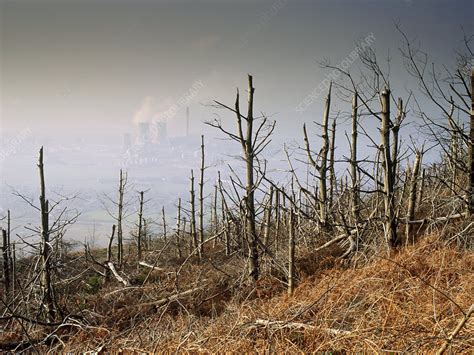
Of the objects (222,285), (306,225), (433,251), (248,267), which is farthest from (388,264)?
(306,225)

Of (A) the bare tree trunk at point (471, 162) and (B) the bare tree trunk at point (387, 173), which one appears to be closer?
(B) the bare tree trunk at point (387, 173)

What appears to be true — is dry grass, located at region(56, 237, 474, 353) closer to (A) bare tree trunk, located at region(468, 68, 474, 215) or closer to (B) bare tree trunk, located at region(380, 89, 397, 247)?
(B) bare tree trunk, located at region(380, 89, 397, 247)

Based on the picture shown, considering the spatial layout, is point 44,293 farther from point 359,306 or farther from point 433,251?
point 433,251

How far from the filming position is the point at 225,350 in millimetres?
3082

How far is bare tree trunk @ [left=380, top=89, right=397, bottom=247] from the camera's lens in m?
6.04

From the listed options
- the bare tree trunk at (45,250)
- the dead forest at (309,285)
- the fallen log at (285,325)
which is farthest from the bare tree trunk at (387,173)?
the bare tree trunk at (45,250)

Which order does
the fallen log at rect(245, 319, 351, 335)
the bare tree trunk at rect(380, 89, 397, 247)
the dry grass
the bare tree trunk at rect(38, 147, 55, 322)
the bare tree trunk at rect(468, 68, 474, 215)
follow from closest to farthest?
1. the dry grass
2. the fallen log at rect(245, 319, 351, 335)
3. the bare tree trunk at rect(380, 89, 397, 247)
4. the bare tree trunk at rect(468, 68, 474, 215)
5. the bare tree trunk at rect(38, 147, 55, 322)

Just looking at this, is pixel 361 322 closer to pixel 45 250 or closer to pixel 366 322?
pixel 366 322

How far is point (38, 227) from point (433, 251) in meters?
7.50

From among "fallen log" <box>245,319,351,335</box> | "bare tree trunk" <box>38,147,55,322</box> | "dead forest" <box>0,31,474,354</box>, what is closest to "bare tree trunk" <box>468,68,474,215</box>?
"dead forest" <box>0,31,474,354</box>

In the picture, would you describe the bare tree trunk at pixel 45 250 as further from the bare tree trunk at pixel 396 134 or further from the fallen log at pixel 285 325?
the bare tree trunk at pixel 396 134

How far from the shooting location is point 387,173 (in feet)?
20.4

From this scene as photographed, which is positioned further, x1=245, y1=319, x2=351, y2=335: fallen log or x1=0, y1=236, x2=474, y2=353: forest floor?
x1=245, y1=319, x2=351, y2=335: fallen log

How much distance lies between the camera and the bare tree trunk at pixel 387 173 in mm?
6039
